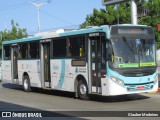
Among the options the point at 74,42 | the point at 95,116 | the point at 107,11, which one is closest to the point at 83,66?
the point at 74,42

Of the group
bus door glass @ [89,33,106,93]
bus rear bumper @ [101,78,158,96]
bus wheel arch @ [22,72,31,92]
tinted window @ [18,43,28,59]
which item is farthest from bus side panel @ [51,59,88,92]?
tinted window @ [18,43,28,59]

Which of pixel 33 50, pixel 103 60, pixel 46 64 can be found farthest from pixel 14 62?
pixel 103 60

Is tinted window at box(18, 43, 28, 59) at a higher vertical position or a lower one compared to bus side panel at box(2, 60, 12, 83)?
higher

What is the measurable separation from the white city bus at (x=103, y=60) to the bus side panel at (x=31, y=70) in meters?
1.20

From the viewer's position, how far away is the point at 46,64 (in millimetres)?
19516

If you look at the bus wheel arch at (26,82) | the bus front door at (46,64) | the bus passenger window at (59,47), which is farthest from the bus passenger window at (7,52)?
the bus passenger window at (59,47)

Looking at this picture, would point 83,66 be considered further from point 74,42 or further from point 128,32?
point 128,32

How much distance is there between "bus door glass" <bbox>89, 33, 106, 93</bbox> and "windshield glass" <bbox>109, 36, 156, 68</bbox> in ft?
1.42

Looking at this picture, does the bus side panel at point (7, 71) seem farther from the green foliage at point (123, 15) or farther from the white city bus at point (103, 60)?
the green foliage at point (123, 15)

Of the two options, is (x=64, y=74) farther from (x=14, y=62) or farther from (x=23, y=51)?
(x=14, y=62)

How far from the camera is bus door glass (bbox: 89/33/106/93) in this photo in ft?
49.8

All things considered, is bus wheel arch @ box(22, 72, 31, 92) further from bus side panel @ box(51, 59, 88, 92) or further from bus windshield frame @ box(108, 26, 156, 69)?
bus windshield frame @ box(108, 26, 156, 69)

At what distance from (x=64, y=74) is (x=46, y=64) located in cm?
197

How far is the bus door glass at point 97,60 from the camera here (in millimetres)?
15164
